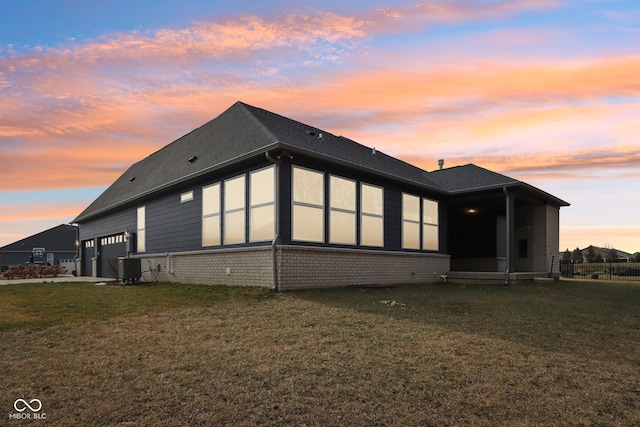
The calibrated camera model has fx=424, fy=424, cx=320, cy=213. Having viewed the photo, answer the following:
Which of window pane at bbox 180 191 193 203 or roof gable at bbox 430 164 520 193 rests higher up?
roof gable at bbox 430 164 520 193

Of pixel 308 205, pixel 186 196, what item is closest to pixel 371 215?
pixel 308 205

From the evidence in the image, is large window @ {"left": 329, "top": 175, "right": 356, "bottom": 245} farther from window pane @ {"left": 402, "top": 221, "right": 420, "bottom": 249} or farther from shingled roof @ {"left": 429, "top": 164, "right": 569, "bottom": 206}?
shingled roof @ {"left": 429, "top": 164, "right": 569, "bottom": 206}

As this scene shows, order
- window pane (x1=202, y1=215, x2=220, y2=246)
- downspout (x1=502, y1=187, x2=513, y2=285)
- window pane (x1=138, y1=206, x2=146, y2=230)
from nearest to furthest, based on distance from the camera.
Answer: window pane (x1=202, y1=215, x2=220, y2=246) → downspout (x1=502, y1=187, x2=513, y2=285) → window pane (x1=138, y1=206, x2=146, y2=230)

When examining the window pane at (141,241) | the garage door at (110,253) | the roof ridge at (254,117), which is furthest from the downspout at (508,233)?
the garage door at (110,253)

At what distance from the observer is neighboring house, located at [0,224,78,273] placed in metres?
54.7

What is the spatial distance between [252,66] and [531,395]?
11.7 metres

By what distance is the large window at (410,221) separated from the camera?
17.5 metres

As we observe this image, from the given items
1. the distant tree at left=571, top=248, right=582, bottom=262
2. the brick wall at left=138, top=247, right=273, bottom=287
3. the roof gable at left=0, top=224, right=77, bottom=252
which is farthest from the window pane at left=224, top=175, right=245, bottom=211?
the distant tree at left=571, top=248, right=582, bottom=262

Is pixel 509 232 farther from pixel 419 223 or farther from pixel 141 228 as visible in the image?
pixel 141 228

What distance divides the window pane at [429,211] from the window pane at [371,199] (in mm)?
3456

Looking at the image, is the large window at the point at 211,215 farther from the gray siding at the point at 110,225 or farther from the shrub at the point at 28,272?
the shrub at the point at 28,272

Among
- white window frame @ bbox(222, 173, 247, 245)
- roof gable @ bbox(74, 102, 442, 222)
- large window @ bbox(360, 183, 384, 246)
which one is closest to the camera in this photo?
roof gable @ bbox(74, 102, 442, 222)

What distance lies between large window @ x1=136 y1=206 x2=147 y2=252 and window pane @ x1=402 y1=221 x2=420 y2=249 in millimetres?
11660

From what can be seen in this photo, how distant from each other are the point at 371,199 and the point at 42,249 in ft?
182
